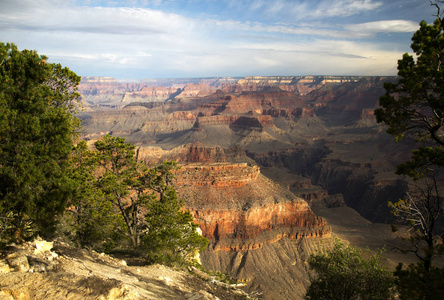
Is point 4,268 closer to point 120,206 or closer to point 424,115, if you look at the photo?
point 120,206

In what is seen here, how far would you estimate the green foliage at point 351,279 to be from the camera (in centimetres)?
1964

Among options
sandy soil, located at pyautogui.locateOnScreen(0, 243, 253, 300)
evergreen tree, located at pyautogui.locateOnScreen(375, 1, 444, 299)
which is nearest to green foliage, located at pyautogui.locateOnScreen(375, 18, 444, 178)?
evergreen tree, located at pyautogui.locateOnScreen(375, 1, 444, 299)

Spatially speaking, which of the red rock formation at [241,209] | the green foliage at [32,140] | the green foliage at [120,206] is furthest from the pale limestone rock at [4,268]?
the red rock formation at [241,209]

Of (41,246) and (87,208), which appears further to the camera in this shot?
(87,208)

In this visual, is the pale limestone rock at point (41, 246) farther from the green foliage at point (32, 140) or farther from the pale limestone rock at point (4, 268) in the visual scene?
the pale limestone rock at point (4, 268)

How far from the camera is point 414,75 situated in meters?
12.9

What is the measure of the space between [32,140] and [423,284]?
18376mm

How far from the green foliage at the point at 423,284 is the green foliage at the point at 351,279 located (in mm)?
6778

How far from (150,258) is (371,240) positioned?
48989mm

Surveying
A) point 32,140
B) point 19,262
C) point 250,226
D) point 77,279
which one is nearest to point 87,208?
point 32,140

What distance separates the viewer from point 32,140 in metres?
15.1

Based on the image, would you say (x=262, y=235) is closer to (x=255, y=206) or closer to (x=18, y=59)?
(x=255, y=206)

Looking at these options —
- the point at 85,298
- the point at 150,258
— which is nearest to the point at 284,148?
the point at 150,258

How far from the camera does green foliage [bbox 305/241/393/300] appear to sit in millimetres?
19641
